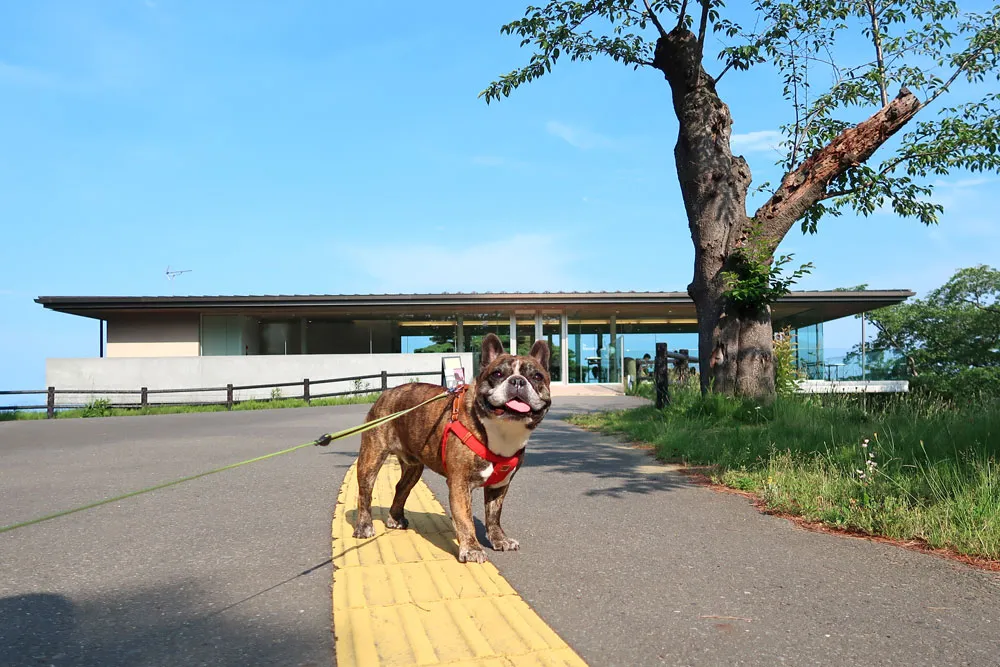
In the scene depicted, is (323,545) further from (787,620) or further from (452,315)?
A: (452,315)

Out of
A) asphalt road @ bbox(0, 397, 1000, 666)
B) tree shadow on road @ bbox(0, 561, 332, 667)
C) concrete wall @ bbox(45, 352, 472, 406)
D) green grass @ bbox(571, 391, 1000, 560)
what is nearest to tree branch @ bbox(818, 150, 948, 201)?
green grass @ bbox(571, 391, 1000, 560)

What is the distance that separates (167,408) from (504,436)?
2570 cm

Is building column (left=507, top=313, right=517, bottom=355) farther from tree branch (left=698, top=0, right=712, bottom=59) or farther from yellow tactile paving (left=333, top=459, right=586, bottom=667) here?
yellow tactile paving (left=333, top=459, right=586, bottom=667)

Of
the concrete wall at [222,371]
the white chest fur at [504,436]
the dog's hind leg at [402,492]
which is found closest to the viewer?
the white chest fur at [504,436]

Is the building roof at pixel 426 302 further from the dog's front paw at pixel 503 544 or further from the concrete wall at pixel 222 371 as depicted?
the dog's front paw at pixel 503 544

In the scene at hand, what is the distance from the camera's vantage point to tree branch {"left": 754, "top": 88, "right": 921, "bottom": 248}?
37.5 ft

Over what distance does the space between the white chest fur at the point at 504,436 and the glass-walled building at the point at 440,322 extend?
83.8ft

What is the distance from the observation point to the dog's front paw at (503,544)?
14.5 ft

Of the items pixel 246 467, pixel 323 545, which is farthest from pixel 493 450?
pixel 246 467

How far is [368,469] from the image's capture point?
474 cm

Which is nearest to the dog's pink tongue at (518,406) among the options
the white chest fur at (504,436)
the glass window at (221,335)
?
the white chest fur at (504,436)

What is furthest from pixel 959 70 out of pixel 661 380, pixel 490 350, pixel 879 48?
pixel 490 350

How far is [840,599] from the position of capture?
349 centimetres

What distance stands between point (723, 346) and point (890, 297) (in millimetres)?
23236
